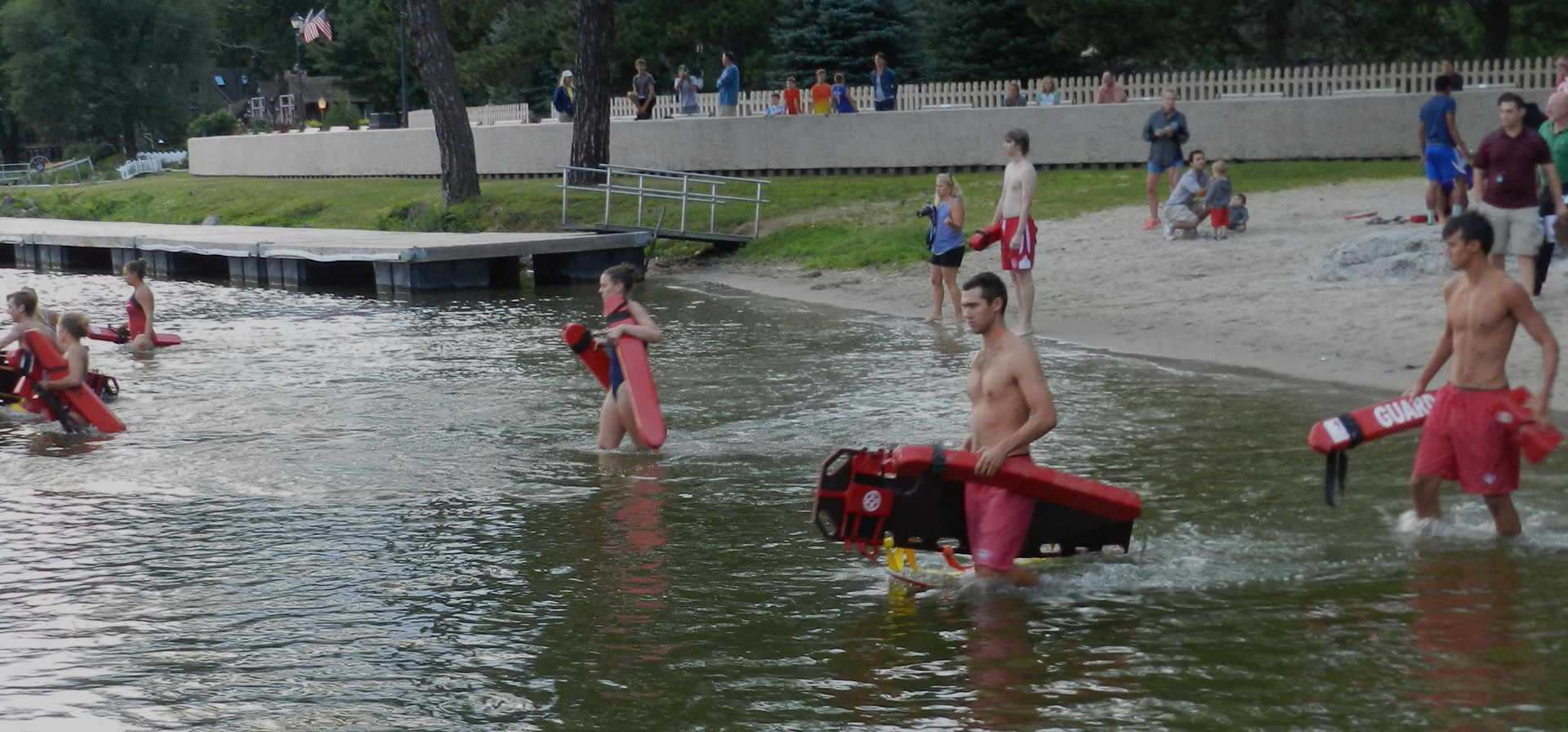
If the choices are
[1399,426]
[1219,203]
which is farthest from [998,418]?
[1219,203]

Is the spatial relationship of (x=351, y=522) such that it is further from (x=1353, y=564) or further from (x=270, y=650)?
(x=1353, y=564)

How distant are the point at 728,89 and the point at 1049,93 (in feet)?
23.3

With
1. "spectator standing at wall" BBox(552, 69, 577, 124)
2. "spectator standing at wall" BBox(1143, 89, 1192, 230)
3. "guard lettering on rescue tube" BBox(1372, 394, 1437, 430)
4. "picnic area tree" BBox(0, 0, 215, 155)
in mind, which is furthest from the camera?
"picnic area tree" BBox(0, 0, 215, 155)

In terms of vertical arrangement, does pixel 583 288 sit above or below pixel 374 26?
below

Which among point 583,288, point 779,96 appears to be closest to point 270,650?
point 583,288

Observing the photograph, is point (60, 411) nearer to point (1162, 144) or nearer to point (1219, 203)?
point (1219, 203)

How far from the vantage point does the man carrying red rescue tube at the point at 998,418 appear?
6742 millimetres

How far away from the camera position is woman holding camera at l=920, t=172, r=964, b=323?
643 inches

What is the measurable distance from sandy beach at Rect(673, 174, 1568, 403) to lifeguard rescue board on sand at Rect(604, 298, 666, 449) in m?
5.42

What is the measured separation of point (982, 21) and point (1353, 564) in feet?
106

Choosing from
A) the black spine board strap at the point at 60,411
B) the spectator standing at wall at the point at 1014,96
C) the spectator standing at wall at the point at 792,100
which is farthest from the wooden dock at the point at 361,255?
the black spine board strap at the point at 60,411

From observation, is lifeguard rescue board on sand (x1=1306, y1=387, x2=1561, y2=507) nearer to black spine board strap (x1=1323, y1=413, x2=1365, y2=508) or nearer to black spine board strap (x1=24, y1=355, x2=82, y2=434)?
black spine board strap (x1=1323, y1=413, x2=1365, y2=508)

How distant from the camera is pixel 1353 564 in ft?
24.6

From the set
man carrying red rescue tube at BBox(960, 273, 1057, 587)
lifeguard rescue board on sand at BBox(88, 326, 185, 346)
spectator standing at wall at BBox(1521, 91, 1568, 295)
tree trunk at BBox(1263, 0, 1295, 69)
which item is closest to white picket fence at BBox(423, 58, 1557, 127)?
tree trunk at BBox(1263, 0, 1295, 69)
